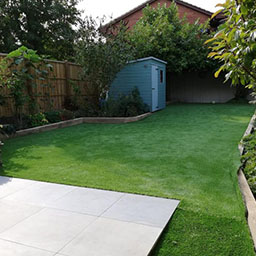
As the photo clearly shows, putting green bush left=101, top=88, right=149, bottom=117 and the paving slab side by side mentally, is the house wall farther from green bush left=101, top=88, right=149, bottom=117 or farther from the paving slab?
the paving slab

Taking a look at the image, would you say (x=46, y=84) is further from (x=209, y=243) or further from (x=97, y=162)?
(x=209, y=243)

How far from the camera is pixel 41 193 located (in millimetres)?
2684

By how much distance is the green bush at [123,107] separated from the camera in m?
8.58

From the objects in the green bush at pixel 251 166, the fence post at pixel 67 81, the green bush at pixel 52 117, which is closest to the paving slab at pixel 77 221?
the green bush at pixel 251 166

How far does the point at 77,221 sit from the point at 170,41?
1206cm

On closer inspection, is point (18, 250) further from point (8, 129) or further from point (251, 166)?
point (8, 129)

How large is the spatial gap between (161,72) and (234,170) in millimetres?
8603

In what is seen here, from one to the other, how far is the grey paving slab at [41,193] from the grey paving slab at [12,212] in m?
0.09

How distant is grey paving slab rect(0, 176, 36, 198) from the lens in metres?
2.74

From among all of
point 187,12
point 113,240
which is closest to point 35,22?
point 187,12

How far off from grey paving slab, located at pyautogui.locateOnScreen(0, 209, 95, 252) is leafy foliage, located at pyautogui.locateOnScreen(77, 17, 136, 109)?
22.0 feet

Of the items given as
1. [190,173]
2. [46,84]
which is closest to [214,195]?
[190,173]

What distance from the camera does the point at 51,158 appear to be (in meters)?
3.99

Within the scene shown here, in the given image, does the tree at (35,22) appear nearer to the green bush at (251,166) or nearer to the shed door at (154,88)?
the shed door at (154,88)
